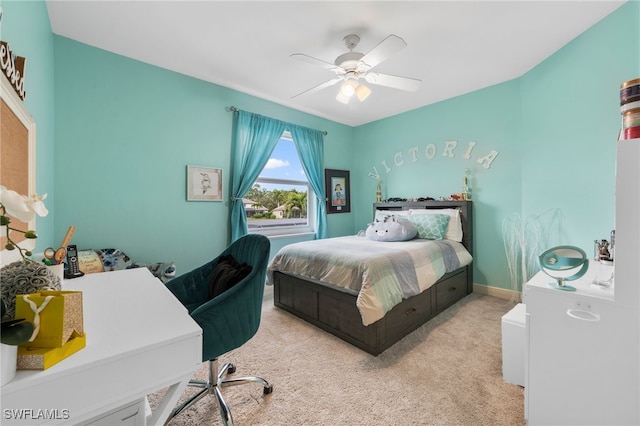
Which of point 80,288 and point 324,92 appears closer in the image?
point 80,288

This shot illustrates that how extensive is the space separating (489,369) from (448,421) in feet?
2.13

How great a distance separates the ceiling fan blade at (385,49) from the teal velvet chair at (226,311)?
5.16 feet

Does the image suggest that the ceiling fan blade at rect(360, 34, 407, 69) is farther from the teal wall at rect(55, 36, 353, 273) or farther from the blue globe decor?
the teal wall at rect(55, 36, 353, 273)

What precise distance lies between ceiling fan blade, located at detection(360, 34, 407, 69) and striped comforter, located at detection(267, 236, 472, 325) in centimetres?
155

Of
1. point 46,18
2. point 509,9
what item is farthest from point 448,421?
point 46,18

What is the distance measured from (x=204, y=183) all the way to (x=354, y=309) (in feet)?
7.03

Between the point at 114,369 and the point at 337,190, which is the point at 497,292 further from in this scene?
the point at 114,369

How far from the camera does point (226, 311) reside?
4.46ft

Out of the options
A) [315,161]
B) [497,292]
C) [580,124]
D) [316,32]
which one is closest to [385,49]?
[316,32]

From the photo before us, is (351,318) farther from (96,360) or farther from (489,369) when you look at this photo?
(96,360)

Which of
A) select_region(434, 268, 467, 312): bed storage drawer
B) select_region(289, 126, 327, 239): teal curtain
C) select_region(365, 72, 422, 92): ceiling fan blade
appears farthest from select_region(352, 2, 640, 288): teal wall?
select_region(365, 72, 422, 92): ceiling fan blade

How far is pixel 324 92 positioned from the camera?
338cm

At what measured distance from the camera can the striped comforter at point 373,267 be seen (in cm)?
197

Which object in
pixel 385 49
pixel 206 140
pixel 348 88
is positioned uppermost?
pixel 385 49
